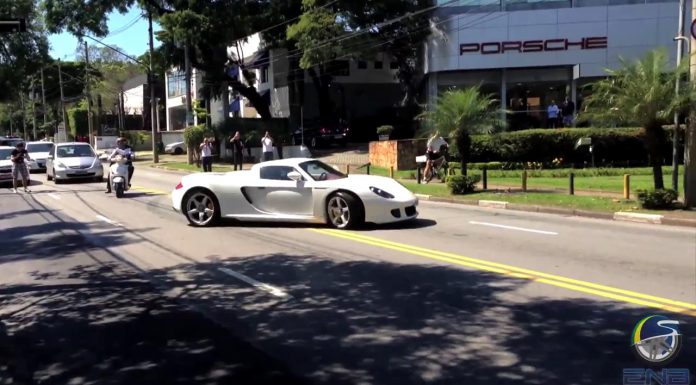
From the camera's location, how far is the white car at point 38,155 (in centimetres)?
3044

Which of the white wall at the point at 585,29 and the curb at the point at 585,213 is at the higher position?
the white wall at the point at 585,29

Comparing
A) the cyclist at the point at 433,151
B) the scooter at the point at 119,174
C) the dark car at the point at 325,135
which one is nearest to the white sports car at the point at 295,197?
the scooter at the point at 119,174

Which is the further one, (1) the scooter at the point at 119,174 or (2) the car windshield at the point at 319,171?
(1) the scooter at the point at 119,174

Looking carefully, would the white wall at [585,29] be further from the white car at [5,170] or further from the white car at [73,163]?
the white car at [5,170]

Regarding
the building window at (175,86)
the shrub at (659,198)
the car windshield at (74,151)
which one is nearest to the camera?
the shrub at (659,198)

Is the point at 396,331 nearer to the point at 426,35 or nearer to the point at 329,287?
the point at 329,287

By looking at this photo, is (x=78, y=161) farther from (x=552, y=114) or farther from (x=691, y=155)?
(x=552, y=114)

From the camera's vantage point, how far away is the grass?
548 inches

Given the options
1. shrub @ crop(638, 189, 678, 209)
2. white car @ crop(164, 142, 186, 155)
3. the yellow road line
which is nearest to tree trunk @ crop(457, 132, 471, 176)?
shrub @ crop(638, 189, 678, 209)

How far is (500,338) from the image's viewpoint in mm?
5297

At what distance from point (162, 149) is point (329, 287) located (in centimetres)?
4902

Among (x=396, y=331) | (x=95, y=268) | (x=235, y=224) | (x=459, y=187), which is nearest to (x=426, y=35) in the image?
(x=459, y=187)

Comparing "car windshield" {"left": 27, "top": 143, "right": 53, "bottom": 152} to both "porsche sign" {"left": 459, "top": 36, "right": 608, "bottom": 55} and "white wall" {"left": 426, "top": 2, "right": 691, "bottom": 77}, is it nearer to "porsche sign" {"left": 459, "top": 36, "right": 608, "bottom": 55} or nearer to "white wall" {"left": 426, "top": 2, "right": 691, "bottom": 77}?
"white wall" {"left": 426, "top": 2, "right": 691, "bottom": 77}

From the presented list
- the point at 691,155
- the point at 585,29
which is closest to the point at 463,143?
the point at 691,155
